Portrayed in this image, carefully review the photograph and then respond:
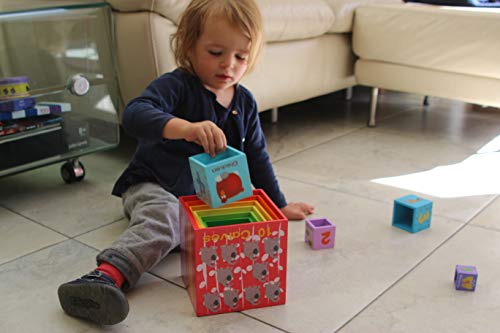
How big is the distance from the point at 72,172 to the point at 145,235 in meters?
0.57

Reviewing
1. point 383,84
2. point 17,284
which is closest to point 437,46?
point 383,84

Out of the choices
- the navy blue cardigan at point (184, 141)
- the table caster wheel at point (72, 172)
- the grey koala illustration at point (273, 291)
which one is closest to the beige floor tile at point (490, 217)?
the navy blue cardigan at point (184, 141)

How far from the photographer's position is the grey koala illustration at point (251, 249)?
0.96 metres

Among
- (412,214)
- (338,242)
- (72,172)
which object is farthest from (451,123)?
(72,172)

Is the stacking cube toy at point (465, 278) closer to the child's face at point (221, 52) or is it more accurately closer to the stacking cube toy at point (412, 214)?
the stacking cube toy at point (412, 214)

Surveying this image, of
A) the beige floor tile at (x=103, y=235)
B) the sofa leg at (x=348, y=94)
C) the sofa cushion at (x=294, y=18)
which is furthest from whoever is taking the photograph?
the sofa leg at (x=348, y=94)

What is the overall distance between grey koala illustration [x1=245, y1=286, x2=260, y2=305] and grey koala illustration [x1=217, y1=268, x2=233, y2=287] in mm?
38

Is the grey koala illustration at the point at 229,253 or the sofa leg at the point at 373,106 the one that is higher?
the grey koala illustration at the point at 229,253

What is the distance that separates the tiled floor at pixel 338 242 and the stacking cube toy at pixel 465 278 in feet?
0.05

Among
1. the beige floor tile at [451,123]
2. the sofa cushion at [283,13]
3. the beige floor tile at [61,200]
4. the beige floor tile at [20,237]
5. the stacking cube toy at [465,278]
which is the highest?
the sofa cushion at [283,13]

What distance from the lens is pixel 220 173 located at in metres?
0.95

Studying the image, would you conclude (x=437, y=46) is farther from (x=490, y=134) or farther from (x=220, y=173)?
(x=220, y=173)

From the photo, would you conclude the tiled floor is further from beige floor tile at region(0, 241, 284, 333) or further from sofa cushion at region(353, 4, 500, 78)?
sofa cushion at region(353, 4, 500, 78)

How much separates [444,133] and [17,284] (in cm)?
160
